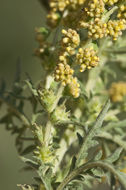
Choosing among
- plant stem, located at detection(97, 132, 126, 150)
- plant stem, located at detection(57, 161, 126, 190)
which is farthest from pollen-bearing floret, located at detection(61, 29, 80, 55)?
plant stem, located at detection(97, 132, 126, 150)

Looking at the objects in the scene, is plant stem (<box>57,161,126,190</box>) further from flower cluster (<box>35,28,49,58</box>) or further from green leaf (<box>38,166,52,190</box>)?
flower cluster (<box>35,28,49,58</box>)

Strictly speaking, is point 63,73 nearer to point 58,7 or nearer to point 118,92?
point 58,7

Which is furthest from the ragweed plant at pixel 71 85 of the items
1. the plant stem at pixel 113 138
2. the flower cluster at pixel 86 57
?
the plant stem at pixel 113 138

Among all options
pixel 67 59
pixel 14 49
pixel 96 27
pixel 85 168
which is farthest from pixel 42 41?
pixel 14 49

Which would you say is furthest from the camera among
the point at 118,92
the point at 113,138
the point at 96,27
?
the point at 118,92

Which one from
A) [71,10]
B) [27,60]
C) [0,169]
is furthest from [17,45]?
[71,10]

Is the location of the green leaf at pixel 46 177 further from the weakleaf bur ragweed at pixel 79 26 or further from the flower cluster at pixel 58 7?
the flower cluster at pixel 58 7
